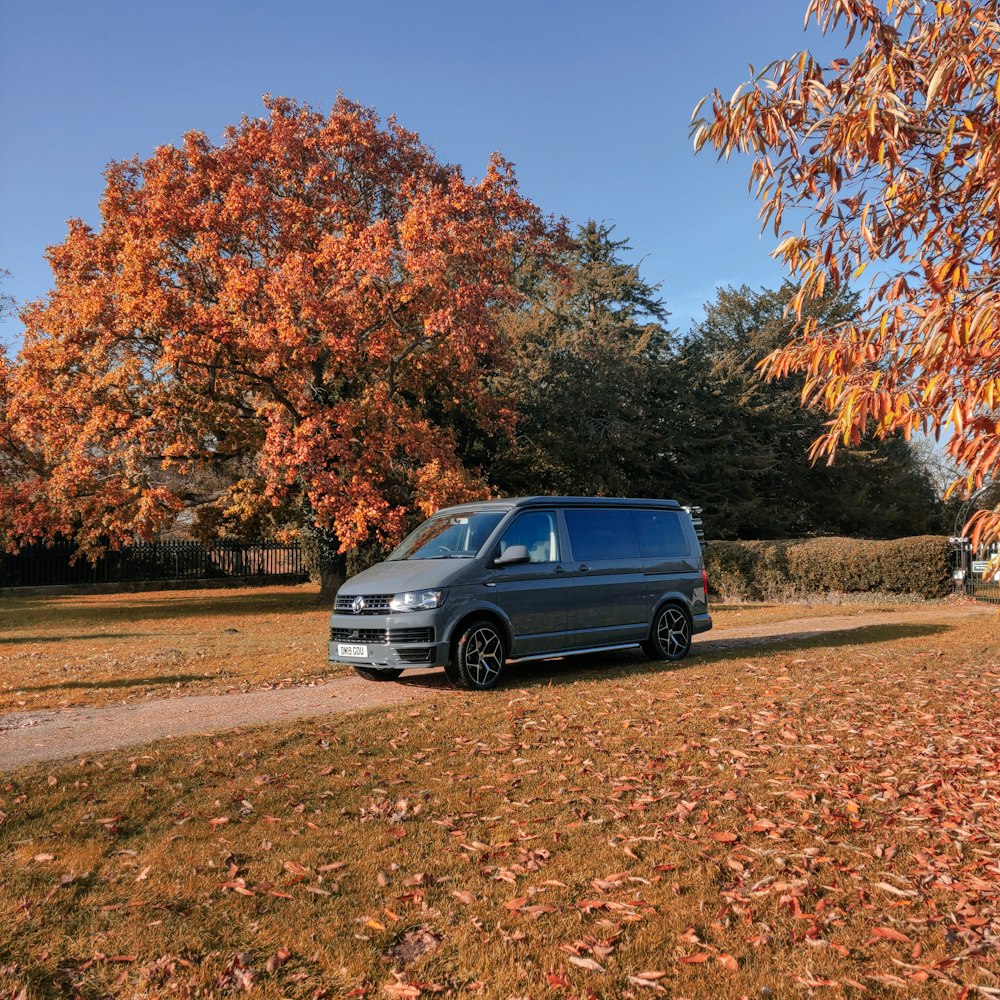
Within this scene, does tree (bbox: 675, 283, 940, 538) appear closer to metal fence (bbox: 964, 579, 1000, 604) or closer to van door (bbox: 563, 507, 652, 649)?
metal fence (bbox: 964, 579, 1000, 604)

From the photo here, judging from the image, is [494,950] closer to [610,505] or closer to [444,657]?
[444,657]

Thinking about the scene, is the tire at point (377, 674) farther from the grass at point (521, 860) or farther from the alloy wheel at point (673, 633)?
the alloy wheel at point (673, 633)

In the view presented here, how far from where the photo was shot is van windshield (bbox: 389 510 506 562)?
31.7 feet

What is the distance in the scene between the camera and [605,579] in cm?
1038

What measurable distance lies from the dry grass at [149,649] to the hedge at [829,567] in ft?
37.4

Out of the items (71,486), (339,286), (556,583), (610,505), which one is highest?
(339,286)

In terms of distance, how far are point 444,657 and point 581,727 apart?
89.3 inches

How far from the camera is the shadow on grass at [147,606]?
20839 millimetres

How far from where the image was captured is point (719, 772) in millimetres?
5566

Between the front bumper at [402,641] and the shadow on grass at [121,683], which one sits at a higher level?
the front bumper at [402,641]

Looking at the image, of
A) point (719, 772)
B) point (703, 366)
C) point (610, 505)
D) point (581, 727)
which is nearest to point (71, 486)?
point (610, 505)

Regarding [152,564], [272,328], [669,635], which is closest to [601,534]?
[669,635]

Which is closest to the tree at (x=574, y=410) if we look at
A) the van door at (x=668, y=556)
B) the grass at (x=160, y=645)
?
the grass at (x=160, y=645)

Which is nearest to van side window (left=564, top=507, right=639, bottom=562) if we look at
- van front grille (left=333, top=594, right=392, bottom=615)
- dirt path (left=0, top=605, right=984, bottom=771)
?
dirt path (left=0, top=605, right=984, bottom=771)
